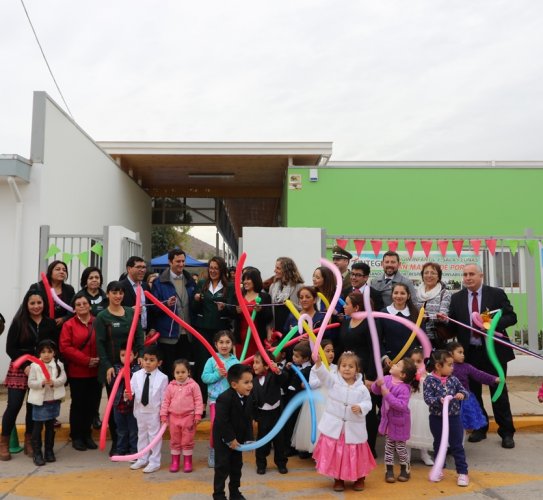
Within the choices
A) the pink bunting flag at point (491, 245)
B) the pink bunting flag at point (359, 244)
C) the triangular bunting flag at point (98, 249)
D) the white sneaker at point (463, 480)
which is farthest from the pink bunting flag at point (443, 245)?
the triangular bunting flag at point (98, 249)

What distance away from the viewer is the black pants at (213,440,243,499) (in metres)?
4.00

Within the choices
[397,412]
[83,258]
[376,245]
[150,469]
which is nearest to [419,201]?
[376,245]

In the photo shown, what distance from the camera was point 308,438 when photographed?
5.17m

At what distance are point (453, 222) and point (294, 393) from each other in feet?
32.4

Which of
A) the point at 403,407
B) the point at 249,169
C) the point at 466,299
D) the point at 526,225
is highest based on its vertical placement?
the point at 249,169

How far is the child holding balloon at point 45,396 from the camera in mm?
5191

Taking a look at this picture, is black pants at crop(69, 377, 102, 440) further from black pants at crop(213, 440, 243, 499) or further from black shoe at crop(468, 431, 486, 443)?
black shoe at crop(468, 431, 486, 443)

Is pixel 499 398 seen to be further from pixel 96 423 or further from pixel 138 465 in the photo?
pixel 96 423

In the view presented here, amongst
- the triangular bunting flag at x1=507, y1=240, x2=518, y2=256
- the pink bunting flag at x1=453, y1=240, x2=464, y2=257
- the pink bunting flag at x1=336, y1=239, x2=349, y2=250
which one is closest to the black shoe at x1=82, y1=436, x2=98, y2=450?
the pink bunting flag at x1=336, y1=239, x2=349, y2=250

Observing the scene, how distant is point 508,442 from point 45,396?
4.71 metres

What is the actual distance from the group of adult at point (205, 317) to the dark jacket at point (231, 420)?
153 centimetres

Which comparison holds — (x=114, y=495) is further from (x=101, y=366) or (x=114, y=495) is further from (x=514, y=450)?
(x=514, y=450)

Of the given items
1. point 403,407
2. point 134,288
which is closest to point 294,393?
point 403,407

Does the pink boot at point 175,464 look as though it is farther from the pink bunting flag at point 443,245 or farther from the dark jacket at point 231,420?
the pink bunting flag at point 443,245
